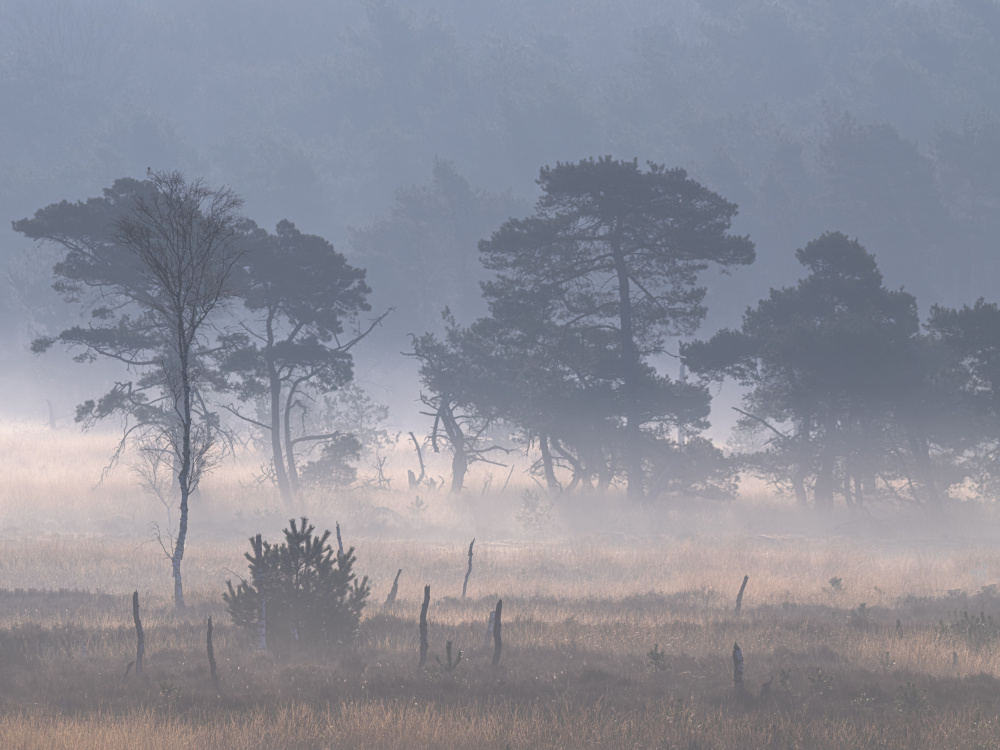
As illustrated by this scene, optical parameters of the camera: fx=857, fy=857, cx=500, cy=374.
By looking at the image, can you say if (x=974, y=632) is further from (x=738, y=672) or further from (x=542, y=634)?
(x=542, y=634)

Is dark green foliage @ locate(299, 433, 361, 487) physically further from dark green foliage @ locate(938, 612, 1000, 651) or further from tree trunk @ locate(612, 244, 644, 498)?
dark green foliage @ locate(938, 612, 1000, 651)

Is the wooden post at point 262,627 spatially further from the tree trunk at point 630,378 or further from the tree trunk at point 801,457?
the tree trunk at point 801,457

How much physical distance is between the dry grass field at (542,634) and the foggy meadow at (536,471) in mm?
82

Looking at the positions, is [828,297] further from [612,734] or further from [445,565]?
[612,734]

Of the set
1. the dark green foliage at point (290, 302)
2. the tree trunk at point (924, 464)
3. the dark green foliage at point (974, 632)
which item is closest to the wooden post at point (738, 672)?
the dark green foliage at point (974, 632)

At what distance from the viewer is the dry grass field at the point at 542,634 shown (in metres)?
8.00

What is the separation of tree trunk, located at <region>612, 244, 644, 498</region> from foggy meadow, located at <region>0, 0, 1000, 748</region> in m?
0.13

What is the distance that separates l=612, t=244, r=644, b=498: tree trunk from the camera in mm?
27719

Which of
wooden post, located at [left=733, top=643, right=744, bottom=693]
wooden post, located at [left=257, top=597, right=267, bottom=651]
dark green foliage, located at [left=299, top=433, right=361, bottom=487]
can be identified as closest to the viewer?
wooden post, located at [left=733, top=643, right=744, bottom=693]

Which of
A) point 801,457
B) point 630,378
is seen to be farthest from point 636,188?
point 801,457

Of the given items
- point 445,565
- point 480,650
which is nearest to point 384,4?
point 445,565

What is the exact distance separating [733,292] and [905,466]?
3570 centimetres

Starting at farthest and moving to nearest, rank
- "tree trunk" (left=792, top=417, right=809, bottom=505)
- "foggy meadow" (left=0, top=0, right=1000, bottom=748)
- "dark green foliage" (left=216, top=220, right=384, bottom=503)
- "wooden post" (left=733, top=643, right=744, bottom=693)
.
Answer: "dark green foliage" (left=216, top=220, right=384, bottom=503) < "tree trunk" (left=792, top=417, right=809, bottom=505) < "foggy meadow" (left=0, top=0, right=1000, bottom=748) < "wooden post" (left=733, top=643, right=744, bottom=693)

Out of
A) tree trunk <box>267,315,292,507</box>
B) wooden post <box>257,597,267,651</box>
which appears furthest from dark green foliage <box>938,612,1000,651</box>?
tree trunk <box>267,315,292,507</box>
